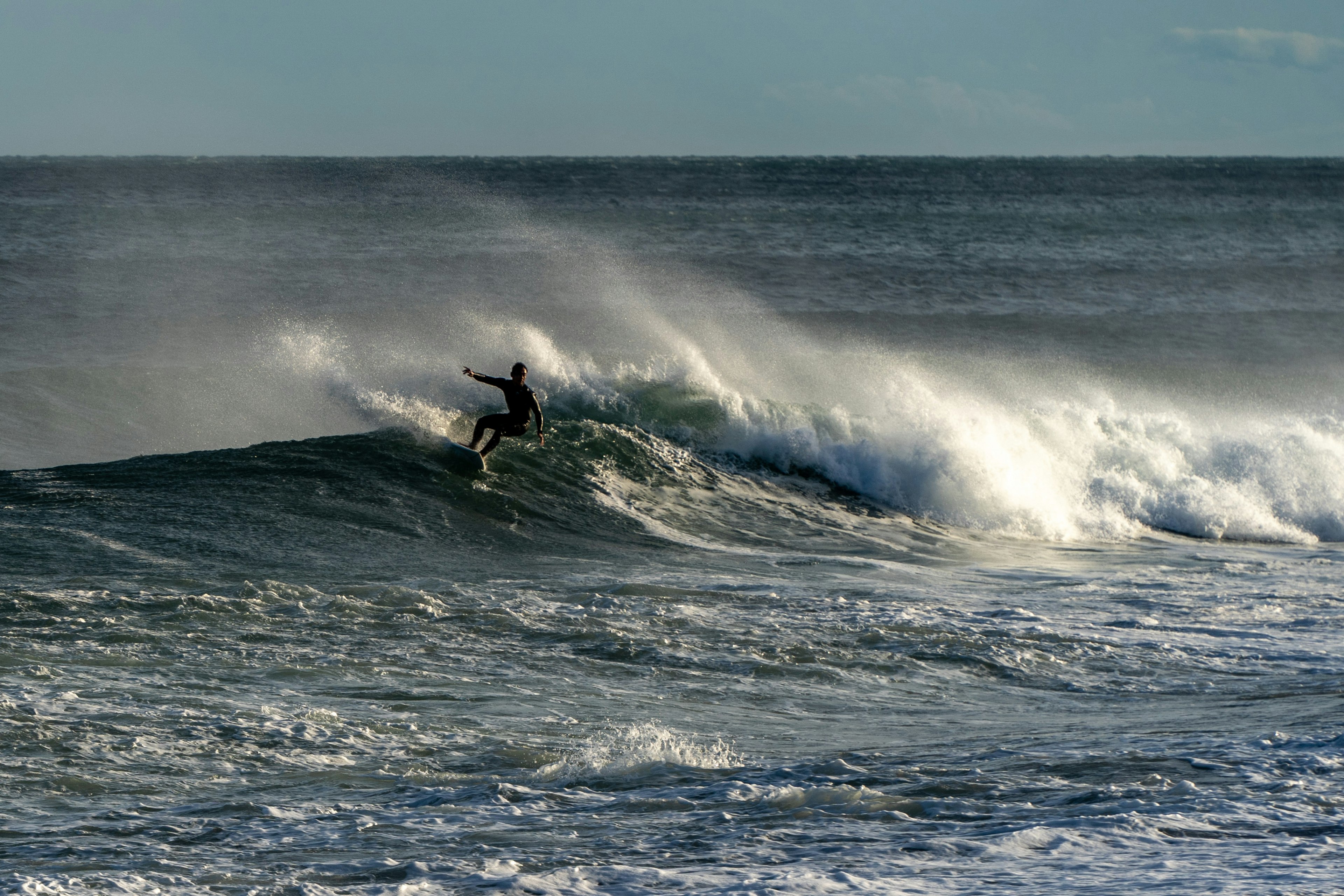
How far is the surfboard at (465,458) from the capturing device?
13.2 metres

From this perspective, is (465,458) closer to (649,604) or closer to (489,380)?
(489,380)

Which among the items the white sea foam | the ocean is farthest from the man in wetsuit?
the white sea foam

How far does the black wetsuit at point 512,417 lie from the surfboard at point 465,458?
91mm

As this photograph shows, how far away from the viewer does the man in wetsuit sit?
12719 millimetres

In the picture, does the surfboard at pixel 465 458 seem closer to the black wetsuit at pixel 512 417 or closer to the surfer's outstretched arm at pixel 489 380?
the black wetsuit at pixel 512 417

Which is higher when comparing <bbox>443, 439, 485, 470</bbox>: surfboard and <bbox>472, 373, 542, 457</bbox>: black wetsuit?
<bbox>472, 373, 542, 457</bbox>: black wetsuit

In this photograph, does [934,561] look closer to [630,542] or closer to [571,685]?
[630,542]

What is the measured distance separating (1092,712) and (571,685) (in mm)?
2943

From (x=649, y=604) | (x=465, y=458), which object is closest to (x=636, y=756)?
(x=649, y=604)

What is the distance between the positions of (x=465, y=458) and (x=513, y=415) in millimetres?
774

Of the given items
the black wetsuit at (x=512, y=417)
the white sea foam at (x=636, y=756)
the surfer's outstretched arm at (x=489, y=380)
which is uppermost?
the surfer's outstretched arm at (x=489, y=380)

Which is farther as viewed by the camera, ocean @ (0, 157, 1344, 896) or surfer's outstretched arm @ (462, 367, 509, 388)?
surfer's outstretched arm @ (462, 367, 509, 388)

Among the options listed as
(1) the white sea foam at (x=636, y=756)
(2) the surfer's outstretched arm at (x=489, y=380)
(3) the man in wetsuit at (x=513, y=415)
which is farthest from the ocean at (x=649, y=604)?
(2) the surfer's outstretched arm at (x=489, y=380)

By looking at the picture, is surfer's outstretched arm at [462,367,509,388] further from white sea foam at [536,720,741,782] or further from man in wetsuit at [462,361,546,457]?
white sea foam at [536,720,741,782]
